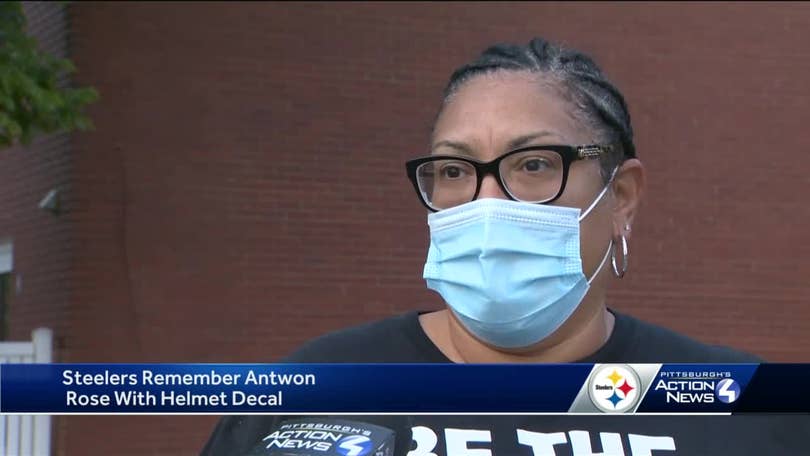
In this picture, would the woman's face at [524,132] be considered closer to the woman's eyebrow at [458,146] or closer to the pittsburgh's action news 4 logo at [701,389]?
the woman's eyebrow at [458,146]

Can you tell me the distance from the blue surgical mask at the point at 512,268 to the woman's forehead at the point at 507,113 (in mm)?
116

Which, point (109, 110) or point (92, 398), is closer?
point (92, 398)

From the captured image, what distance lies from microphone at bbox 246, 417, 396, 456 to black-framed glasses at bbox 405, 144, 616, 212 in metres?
0.45

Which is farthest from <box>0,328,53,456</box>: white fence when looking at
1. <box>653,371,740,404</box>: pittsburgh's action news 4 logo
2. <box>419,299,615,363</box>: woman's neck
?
<box>653,371,740,404</box>: pittsburgh's action news 4 logo

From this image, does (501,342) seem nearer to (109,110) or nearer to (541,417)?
(541,417)

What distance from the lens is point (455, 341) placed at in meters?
2.25

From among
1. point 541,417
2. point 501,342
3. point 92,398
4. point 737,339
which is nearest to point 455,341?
point 501,342

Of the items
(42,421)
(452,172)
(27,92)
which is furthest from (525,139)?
(27,92)

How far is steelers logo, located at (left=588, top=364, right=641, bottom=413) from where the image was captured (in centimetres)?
196

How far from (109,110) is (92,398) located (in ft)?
19.2

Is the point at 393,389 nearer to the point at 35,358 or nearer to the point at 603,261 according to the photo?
the point at 603,261

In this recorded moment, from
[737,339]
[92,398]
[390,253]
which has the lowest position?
[92,398]

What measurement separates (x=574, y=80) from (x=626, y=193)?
0.25m

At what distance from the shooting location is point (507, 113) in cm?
212
